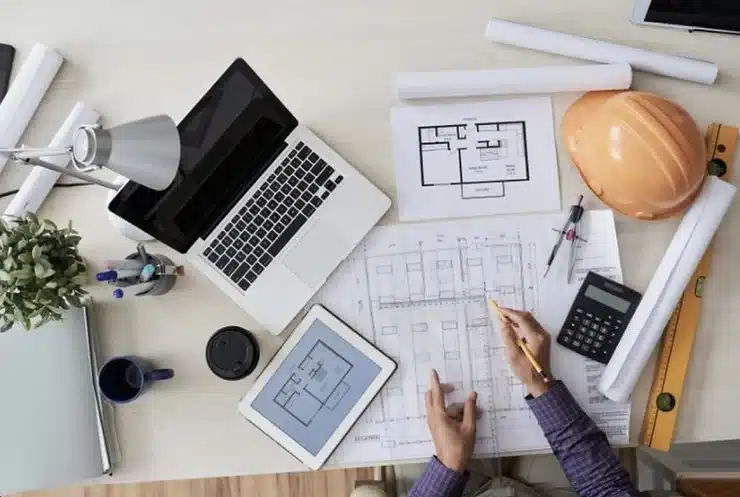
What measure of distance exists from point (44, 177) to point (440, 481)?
2.06ft

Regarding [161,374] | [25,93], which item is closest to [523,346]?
[161,374]

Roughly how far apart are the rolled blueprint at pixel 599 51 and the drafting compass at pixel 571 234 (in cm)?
19

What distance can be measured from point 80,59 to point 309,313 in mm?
449

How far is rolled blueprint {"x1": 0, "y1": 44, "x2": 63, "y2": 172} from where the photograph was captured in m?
0.91

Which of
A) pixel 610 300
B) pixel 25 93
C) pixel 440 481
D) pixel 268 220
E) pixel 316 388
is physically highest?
pixel 25 93

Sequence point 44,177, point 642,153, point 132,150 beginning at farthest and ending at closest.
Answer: point 44,177, point 642,153, point 132,150

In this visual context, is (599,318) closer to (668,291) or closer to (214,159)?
(668,291)

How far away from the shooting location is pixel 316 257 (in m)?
0.90

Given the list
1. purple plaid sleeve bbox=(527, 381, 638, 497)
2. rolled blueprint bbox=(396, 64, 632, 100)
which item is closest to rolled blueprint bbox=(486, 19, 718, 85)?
rolled blueprint bbox=(396, 64, 632, 100)

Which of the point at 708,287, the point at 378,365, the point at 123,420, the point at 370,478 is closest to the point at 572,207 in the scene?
the point at 708,287

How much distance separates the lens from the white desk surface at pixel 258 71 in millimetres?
896

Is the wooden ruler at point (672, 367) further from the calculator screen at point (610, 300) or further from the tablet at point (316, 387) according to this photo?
the tablet at point (316, 387)

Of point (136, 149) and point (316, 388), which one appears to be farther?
point (316, 388)

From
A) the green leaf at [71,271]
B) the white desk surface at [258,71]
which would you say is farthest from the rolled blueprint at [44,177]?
the green leaf at [71,271]
